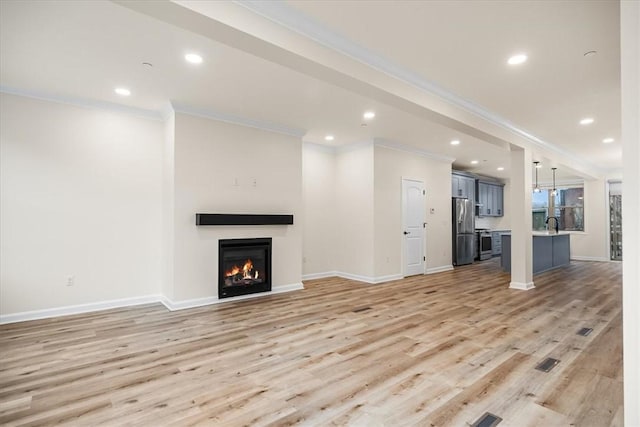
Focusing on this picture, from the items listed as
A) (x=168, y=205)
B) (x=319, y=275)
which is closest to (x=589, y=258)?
(x=319, y=275)

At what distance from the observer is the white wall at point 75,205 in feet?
12.8

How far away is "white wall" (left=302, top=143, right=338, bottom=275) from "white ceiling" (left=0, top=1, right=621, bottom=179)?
5.20 feet

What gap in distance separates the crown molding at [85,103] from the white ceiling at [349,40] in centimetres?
4

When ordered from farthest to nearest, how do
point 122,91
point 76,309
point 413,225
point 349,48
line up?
point 413,225
point 76,309
point 122,91
point 349,48

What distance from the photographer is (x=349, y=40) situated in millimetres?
2822

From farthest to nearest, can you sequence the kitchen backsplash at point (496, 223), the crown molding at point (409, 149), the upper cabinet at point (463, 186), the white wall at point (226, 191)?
the kitchen backsplash at point (496, 223) → the upper cabinet at point (463, 186) → the crown molding at point (409, 149) → the white wall at point (226, 191)

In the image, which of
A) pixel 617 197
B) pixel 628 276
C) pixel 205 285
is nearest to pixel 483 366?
pixel 628 276

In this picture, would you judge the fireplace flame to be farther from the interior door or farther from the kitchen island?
the kitchen island

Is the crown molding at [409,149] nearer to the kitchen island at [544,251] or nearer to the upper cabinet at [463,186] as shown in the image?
the upper cabinet at [463,186]

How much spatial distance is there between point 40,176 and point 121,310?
1984 millimetres

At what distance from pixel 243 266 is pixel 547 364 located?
3.95 m

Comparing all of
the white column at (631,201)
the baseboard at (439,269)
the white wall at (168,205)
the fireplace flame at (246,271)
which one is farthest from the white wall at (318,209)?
the white column at (631,201)

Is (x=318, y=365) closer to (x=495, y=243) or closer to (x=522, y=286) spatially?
(x=522, y=286)

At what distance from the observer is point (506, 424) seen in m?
1.95
